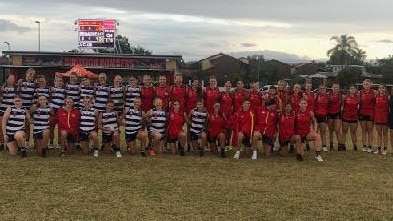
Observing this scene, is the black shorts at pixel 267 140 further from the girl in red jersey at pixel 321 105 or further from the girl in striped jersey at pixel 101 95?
the girl in striped jersey at pixel 101 95

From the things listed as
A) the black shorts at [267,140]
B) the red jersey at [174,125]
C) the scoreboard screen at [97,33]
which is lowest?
the black shorts at [267,140]

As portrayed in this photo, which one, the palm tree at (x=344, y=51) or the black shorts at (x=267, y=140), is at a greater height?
the palm tree at (x=344, y=51)

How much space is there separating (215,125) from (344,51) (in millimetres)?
80205

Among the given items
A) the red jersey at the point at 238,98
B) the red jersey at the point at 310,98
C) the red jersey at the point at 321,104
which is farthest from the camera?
the red jersey at the point at 321,104

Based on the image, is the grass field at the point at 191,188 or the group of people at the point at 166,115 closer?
the grass field at the point at 191,188

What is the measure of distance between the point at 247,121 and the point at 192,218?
195 inches

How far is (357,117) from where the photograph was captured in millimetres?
12055

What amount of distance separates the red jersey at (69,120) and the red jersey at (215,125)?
272 centimetres

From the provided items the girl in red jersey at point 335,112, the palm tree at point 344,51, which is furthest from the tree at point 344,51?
the girl in red jersey at point 335,112

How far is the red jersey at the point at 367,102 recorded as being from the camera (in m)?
11.8

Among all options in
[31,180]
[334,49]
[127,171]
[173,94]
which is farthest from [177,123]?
[334,49]

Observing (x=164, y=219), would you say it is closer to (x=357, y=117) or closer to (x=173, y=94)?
(x=173, y=94)

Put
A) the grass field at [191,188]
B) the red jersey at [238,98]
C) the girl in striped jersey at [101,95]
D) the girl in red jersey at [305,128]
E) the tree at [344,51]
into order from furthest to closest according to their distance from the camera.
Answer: the tree at [344,51] < the red jersey at [238,98] < the girl in striped jersey at [101,95] < the girl in red jersey at [305,128] < the grass field at [191,188]

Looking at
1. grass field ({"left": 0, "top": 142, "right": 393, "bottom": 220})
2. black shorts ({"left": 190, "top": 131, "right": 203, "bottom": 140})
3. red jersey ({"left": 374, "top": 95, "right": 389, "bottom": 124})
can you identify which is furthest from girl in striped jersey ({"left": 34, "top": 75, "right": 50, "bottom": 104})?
red jersey ({"left": 374, "top": 95, "right": 389, "bottom": 124})
